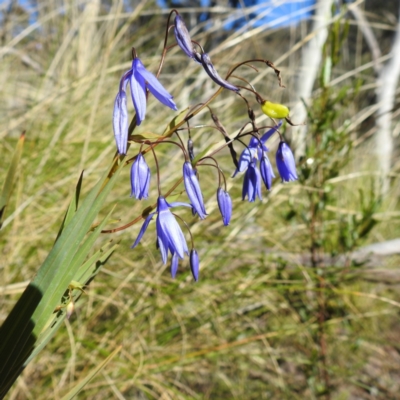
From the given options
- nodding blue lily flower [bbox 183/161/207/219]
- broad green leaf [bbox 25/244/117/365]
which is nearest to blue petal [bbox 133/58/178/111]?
nodding blue lily flower [bbox 183/161/207/219]

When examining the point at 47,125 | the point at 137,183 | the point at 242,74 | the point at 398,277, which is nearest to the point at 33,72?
the point at 47,125

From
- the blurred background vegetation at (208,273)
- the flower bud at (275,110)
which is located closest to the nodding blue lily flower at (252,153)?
the flower bud at (275,110)

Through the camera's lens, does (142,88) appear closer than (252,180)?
Yes

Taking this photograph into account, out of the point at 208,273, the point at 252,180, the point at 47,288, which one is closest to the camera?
the point at 47,288

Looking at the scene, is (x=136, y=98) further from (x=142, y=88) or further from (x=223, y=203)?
(x=223, y=203)

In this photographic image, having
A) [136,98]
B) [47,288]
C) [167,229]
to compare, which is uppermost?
[136,98]

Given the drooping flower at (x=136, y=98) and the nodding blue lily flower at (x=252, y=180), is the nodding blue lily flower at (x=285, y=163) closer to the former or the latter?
the nodding blue lily flower at (x=252, y=180)

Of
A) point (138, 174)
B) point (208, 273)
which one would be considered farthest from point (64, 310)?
point (208, 273)
